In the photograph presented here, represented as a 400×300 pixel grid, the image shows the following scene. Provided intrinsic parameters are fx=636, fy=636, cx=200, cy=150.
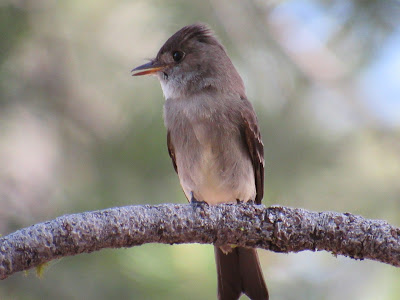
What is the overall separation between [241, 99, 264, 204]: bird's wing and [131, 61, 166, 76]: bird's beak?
0.61 meters

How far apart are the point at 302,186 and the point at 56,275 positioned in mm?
1588

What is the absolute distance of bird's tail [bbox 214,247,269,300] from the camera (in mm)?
3347

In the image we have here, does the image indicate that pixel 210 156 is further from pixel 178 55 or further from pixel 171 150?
pixel 178 55

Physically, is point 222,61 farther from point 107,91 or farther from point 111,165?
point 111,165

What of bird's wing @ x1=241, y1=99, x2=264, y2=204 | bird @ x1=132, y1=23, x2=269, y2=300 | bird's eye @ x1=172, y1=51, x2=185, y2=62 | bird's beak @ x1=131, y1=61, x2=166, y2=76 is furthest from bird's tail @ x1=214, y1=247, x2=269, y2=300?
bird's eye @ x1=172, y1=51, x2=185, y2=62

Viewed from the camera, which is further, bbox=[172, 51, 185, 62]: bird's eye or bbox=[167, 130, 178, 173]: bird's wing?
bbox=[172, 51, 185, 62]: bird's eye

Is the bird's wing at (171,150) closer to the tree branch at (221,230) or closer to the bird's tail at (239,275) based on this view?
the bird's tail at (239,275)

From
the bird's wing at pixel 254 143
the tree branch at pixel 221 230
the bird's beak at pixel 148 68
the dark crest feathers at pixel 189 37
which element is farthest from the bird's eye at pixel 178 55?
the tree branch at pixel 221 230

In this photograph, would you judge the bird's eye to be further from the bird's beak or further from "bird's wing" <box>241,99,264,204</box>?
"bird's wing" <box>241,99,264,204</box>

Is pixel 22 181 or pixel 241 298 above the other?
pixel 22 181

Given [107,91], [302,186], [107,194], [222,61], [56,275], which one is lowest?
[56,275]

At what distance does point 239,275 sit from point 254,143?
780 millimetres

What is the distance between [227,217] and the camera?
245 centimetres

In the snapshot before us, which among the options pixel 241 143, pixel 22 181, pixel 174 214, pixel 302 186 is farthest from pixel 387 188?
pixel 22 181
